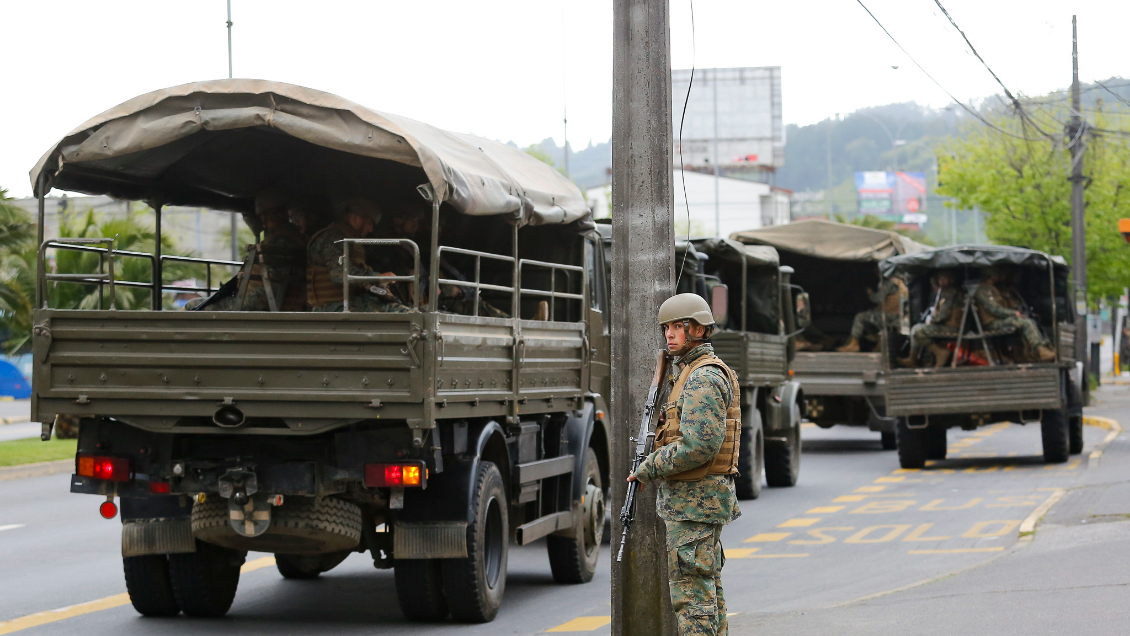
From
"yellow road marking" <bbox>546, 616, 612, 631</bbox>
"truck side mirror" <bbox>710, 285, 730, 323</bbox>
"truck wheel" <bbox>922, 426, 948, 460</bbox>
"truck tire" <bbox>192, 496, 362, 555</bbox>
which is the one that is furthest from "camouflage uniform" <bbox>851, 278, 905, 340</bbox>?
"truck tire" <bbox>192, 496, 362, 555</bbox>

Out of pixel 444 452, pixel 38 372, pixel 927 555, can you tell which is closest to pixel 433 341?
pixel 444 452

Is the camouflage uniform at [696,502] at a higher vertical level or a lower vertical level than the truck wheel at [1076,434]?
higher

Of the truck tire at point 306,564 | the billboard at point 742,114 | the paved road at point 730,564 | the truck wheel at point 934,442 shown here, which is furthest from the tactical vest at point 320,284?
the billboard at point 742,114

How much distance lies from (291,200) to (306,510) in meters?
3.06

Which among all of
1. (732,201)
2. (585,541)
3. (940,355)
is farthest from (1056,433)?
(732,201)

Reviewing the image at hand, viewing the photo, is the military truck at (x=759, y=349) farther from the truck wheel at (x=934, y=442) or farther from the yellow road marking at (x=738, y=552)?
the yellow road marking at (x=738, y=552)

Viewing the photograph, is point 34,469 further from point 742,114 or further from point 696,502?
point 742,114

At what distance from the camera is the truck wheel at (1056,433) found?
18453mm

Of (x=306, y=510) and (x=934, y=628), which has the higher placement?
(x=306, y=510)

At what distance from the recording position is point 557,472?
31.8ft

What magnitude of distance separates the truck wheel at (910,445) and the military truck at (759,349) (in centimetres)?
151

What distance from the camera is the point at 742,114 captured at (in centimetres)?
9275

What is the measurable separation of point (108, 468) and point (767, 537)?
6.71 metres

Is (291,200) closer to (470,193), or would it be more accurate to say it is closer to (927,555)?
(470,193)
